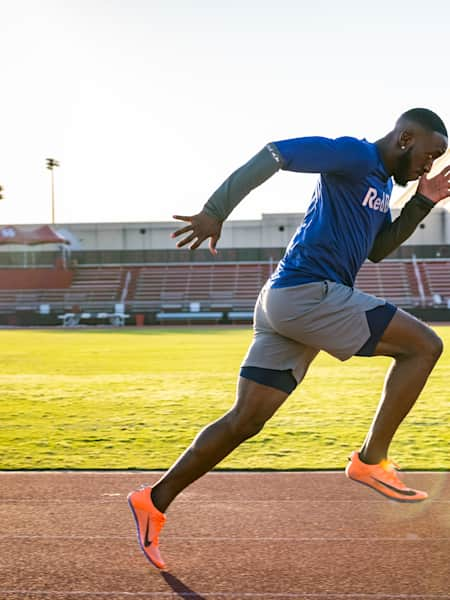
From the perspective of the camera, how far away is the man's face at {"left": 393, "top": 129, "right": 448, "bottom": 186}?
351 cm

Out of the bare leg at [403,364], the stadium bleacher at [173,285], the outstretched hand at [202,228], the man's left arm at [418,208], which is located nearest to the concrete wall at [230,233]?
the stadium bleacher at [173,285]

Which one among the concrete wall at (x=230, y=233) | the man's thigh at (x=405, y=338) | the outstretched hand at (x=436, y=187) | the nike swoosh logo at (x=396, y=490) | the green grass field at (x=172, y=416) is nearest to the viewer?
the man's thigh at (x=405, y=338)

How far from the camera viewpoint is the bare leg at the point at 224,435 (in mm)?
3314

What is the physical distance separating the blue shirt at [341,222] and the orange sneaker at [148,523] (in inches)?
45.5

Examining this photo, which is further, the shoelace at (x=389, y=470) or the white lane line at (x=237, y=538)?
the shoelace at (x=389, y=470)

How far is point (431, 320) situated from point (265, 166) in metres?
38.2

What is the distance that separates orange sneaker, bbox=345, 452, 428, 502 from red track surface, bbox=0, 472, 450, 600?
171 mm

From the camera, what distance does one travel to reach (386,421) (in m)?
3.70

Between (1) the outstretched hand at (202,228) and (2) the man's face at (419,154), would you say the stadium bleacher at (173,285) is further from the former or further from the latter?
(1) the outstretched hand at (202,228)

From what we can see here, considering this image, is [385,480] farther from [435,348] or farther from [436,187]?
[436,187]

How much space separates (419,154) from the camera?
354 centimetres

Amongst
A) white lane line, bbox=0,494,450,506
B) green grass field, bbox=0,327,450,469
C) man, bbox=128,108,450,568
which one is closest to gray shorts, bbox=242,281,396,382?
man, bbox=128,108,450,568

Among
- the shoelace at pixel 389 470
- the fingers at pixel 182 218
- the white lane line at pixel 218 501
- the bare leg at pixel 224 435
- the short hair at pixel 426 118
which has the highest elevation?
the short hair at pixel 426 118

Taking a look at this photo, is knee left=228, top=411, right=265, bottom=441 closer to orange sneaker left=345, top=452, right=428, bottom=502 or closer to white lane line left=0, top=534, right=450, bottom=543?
white lane line left=0, top=534, right=450, bottom=543
